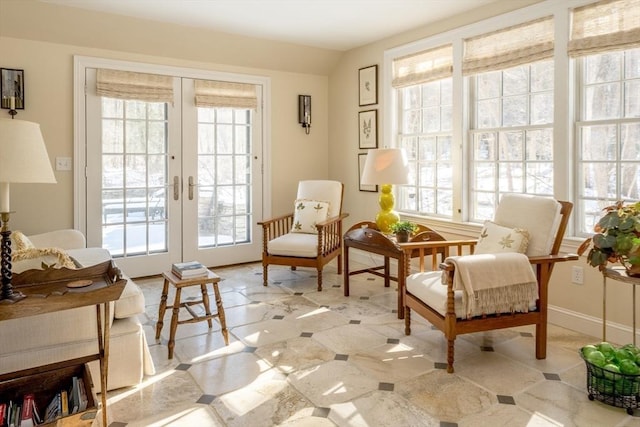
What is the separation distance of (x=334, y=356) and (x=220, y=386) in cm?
74

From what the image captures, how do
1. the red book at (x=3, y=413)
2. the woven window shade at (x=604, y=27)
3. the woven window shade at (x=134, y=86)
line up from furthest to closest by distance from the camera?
the woven window shade at (x=134, y=86)
the woven window shade at (x=604, y=27)
the red book at (x=3, y=413)

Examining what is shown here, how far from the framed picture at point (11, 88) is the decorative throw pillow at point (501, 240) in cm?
395

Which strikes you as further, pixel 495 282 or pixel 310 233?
pixel 310 233

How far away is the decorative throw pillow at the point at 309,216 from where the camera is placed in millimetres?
4844

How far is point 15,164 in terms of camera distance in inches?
70.6

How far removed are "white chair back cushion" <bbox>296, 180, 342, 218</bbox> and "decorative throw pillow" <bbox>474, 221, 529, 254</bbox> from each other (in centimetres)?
194

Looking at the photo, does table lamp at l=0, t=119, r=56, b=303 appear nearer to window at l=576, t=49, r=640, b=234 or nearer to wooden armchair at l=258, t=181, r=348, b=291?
wooden armchair at l=258, t=181, r=348, b=291

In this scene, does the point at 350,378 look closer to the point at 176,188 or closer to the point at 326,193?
the point at 326,193

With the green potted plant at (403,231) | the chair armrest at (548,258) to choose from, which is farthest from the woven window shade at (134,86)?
the chair armrest at (548,258)

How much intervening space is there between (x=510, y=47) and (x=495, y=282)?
2117mm

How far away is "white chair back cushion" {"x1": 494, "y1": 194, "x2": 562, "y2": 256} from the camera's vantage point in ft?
9.48

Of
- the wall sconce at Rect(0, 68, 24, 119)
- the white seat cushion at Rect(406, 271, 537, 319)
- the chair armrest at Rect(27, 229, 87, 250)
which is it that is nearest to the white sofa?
the chair armrest at Rect(27, 229, 87, 250)

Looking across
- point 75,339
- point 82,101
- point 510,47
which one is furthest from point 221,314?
point 510,47

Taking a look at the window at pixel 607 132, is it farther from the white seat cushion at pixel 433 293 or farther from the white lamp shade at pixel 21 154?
the white lamp shade at pixel 21 154
